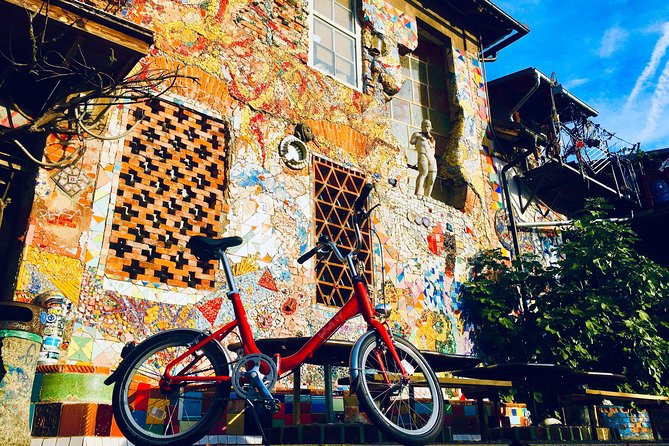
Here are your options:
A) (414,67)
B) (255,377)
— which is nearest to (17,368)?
(255,377)

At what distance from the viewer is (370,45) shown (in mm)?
10836

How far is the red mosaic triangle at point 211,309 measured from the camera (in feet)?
22.6

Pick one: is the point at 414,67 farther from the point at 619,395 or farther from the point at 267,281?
the point at 619,395

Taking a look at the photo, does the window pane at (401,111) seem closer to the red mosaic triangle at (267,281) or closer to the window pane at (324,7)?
the window pane at (324,7)

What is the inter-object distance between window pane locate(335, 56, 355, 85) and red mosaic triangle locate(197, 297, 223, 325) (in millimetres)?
4860

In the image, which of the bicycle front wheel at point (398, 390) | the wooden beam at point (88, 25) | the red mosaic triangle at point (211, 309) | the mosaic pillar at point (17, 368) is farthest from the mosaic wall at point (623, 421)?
the wooden beam at point (88, 25)

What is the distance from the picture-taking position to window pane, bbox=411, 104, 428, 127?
468 inches

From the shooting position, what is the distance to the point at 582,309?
32.4ft

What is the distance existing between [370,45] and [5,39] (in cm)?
665

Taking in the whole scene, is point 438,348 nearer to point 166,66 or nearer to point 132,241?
point 132,241

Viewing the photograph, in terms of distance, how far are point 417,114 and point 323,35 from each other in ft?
9.25

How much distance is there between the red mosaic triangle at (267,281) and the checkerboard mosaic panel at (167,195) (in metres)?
0.69

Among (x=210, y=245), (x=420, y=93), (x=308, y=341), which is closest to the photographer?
(x=210, y=245)

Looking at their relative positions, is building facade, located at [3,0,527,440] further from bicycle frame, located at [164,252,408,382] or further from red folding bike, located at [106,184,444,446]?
bicycle frame, located at [164,252,408,382]
